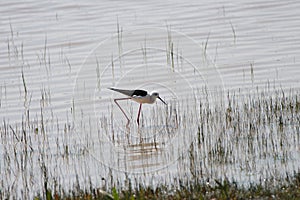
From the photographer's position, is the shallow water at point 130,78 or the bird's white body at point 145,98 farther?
the bird's white body at point 145,98

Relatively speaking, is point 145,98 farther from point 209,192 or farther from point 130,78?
point 209,192

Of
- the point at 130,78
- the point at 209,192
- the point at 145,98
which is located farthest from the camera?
the point at 130,78

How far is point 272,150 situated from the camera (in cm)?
888

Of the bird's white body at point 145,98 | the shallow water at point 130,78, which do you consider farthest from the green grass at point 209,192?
A: the bird's white body at point 145,98

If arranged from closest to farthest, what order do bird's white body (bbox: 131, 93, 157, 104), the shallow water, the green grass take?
the green grass, the shallow water, bird's white body (bbox: 131, 93, 157, 104)

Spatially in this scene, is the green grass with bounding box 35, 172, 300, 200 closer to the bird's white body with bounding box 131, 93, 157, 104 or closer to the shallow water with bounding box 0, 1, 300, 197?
the shallow water with bounding box 0, 1, 300, 197

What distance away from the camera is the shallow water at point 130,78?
8930 millimetres

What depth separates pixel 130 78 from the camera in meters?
13.2

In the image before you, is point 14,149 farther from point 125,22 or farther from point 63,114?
point 125,22

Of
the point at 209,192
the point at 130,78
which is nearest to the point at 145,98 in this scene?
the point at 130,78

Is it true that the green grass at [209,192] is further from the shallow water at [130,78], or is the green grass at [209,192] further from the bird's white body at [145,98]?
the bird's white body at [145,98]

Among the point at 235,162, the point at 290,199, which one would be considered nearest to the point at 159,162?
the point at 235,162

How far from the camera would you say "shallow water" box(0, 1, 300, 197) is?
8.93 m

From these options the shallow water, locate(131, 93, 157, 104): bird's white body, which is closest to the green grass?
the shallow water
